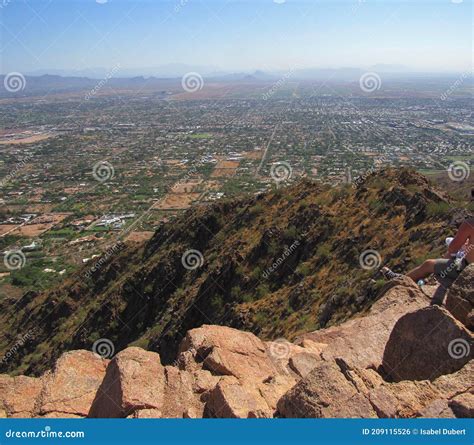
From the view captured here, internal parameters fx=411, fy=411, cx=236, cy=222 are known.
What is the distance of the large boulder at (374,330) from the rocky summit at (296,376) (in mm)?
23

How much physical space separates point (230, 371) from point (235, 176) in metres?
76.9

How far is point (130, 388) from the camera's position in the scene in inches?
276

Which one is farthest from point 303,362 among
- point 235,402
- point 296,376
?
point 235,402

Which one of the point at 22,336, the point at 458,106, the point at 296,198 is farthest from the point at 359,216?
the point at 458,106

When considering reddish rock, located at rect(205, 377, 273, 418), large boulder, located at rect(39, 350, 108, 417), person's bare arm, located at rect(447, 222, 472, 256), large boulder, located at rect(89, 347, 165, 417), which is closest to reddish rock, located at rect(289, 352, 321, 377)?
reddish rock, located at rect(205, 377, 273, 418)

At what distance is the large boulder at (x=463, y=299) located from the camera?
7.18m

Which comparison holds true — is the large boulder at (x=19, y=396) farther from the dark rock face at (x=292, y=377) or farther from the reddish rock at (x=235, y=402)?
the reddish rock at (x=235, y=402)

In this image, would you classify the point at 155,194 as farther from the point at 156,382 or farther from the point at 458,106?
the point at 458,106

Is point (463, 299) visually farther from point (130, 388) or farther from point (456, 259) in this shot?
point (130, 388)

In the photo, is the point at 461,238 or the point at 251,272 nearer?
the point at 461,238

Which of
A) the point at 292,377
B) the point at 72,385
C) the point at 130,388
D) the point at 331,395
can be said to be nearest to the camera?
the point at 331,395

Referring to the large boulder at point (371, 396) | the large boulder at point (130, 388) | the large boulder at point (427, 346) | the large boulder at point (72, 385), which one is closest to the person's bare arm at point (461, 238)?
the large boulder at point (427, 346)

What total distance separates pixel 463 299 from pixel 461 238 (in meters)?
1.71

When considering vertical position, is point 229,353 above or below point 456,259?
below
